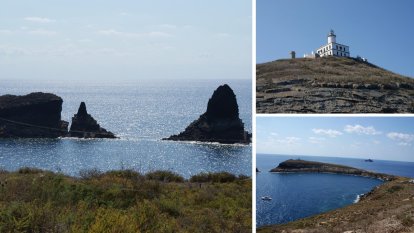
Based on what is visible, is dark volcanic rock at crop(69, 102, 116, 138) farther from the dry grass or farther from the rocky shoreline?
the dry grass

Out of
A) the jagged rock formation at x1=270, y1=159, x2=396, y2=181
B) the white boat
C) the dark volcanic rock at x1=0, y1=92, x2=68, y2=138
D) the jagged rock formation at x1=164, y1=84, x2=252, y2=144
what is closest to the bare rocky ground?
the white boat

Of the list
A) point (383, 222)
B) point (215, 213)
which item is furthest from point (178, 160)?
point (383, 222)

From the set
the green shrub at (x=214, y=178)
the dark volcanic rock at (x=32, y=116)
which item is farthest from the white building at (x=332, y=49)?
the dark volcanic rock at (x=32, y=116)

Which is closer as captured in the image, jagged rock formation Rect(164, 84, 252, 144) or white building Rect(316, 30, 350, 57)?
white building Rect(316, 30, 350, 57)

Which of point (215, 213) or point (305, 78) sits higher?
point (305, 78)

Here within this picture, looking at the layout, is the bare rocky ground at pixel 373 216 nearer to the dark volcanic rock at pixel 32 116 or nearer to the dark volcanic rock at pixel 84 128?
the dark volcanic rock at pixel 84 128

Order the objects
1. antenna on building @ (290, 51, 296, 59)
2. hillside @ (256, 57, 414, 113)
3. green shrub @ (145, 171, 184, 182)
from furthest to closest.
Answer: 1. green shrub @ (145, 171, 184, 182)
2. antenna on building @ (290, 51, 296, 59)
3. hillside @ (256, 57, 414, 113)

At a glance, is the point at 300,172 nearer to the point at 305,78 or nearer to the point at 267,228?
the point at 267,228
